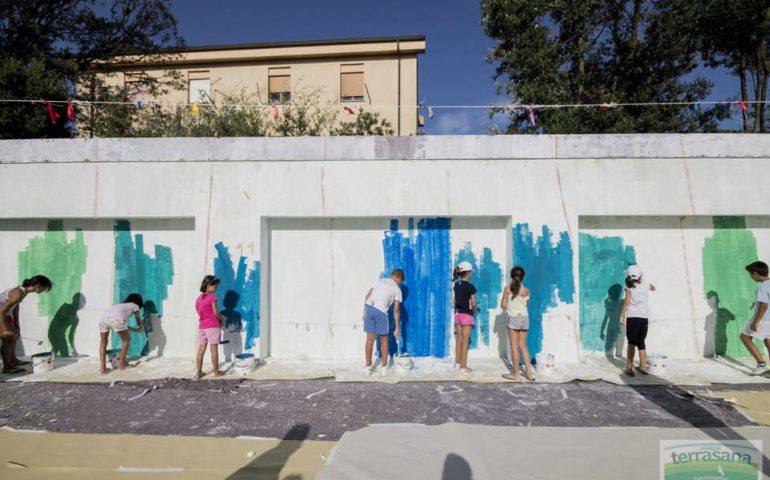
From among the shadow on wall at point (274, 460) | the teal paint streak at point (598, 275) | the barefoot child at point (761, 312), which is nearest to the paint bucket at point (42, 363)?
the shadow on wall at point (274, 460)

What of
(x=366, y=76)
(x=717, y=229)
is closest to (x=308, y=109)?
(x=366, y=76)

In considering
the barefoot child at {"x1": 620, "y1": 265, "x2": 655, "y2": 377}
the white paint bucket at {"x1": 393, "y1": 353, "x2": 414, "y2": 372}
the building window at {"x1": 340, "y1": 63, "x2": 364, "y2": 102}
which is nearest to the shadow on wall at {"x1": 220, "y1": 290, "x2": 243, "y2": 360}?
the white paint bucket at {"x1": 393, "y1": 353, "x2": 414, "y2": 372}

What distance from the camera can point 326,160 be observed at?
6480 mm

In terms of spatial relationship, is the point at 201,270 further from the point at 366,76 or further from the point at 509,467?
the point at 366,76

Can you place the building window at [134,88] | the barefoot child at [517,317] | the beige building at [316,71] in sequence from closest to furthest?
the barefoot child at [517,317]
the building window at [134,88]
the beige building at [316,71]

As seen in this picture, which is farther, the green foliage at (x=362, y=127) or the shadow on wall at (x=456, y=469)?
the green foliage at (x=362, y=127)

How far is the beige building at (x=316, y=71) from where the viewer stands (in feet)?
60.5

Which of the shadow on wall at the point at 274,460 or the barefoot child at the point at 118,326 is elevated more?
the barefoot child at the point at 118,326

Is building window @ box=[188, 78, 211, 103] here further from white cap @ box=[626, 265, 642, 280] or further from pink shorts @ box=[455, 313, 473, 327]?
white cap @ box=[626, 265, 642, 280]

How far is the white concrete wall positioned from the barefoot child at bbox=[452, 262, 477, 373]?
0.73 metres

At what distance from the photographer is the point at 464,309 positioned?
5.84 m

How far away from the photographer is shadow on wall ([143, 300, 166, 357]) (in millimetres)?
6762

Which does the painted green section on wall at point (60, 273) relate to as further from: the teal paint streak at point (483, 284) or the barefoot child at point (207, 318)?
the teal paint streak at point (483, 284)

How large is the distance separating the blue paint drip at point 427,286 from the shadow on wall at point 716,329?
13.9ft
